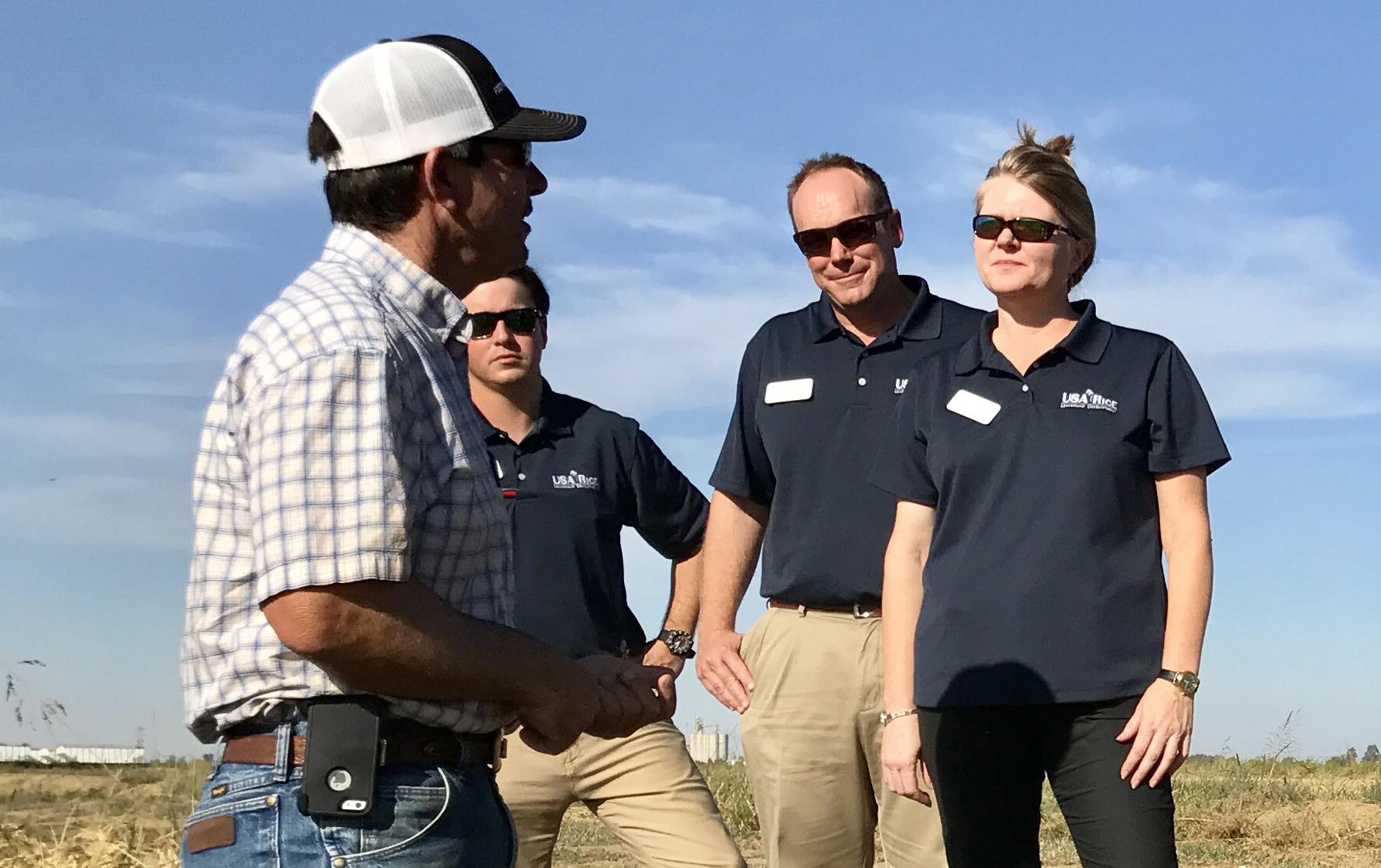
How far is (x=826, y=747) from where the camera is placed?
477 cm

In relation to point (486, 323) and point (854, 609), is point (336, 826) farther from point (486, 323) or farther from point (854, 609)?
point (486, 323)

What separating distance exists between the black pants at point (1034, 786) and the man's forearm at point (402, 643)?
1.74m

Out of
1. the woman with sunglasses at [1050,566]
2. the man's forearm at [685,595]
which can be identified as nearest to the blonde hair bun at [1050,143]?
the woman with sunglasses at [1050,566]

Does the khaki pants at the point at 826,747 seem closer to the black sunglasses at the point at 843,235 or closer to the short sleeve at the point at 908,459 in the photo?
the short sleeve at the point at 908,459

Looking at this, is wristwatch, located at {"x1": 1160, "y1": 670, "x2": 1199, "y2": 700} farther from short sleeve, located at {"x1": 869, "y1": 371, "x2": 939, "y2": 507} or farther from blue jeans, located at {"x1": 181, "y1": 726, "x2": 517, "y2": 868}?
blue jeans, located at {"x1": 181, "y1": 726, "x2": 517, "y2": 868}

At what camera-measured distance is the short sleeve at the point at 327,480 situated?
6.89ft

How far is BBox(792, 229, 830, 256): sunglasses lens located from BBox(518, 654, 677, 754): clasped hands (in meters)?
2.64

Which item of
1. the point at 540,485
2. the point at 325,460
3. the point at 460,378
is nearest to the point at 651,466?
the point at 540,485

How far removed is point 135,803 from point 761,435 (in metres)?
4.19

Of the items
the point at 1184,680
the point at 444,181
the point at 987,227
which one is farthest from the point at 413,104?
the point at 1184,680

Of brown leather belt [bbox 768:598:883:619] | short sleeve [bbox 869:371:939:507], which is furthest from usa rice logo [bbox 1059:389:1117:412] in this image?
brown leather belt [bbox 768:598:883:619]

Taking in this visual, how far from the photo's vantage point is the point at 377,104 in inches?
97.3

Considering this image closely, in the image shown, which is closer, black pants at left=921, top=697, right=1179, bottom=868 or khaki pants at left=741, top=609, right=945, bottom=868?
black pants at left=921, top=697, right=1179, bottom=868

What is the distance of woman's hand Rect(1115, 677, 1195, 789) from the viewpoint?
3557 mm
